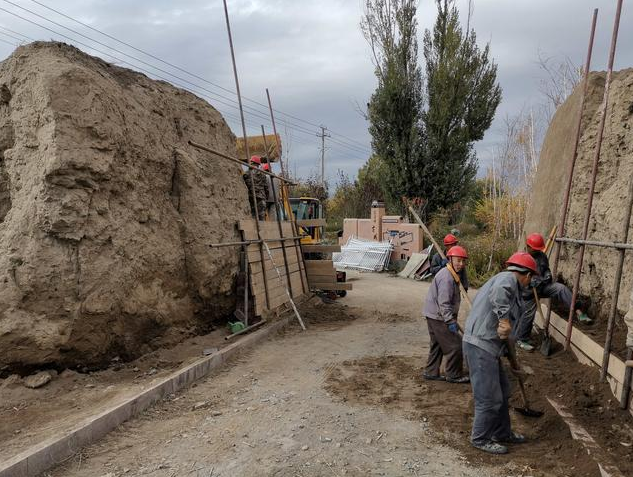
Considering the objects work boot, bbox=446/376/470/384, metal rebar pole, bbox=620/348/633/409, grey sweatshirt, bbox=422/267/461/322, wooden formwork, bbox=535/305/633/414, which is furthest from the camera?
work boot, bbox=446/376/470/384

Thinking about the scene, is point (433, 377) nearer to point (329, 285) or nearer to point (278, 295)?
point (278, 295)

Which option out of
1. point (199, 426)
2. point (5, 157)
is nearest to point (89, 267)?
point (5, 157)

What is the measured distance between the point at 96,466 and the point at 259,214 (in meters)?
6.28

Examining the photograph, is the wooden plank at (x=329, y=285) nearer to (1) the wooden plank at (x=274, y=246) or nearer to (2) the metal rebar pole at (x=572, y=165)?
(1) the wooden plank at (x=274, y=246)

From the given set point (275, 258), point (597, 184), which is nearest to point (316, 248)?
point (275, 258)

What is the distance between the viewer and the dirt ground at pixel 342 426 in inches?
154

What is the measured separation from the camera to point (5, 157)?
6070 mm

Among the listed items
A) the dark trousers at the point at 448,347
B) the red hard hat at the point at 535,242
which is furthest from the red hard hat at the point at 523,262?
the red hard hat at the point at 535,242

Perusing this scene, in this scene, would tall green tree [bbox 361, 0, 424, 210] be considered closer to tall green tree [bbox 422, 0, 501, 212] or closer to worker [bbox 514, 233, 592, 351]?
tall green tree [bbox 422, 0, 501, 212]

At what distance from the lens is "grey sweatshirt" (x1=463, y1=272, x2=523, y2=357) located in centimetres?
413

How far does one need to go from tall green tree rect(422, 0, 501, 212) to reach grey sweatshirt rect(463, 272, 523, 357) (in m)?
17.6

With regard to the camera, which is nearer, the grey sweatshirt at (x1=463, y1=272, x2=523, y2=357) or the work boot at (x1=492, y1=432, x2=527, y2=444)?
the grey sweatshirt at (x1=463, y1=272, x2=523, y2=357)

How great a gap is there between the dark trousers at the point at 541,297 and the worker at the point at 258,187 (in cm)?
483

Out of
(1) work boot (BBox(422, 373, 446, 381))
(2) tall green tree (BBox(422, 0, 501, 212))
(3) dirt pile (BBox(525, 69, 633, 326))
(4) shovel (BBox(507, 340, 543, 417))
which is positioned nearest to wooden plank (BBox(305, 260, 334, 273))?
(3) dirt pile (BBox(525, 69, 633, 326))
